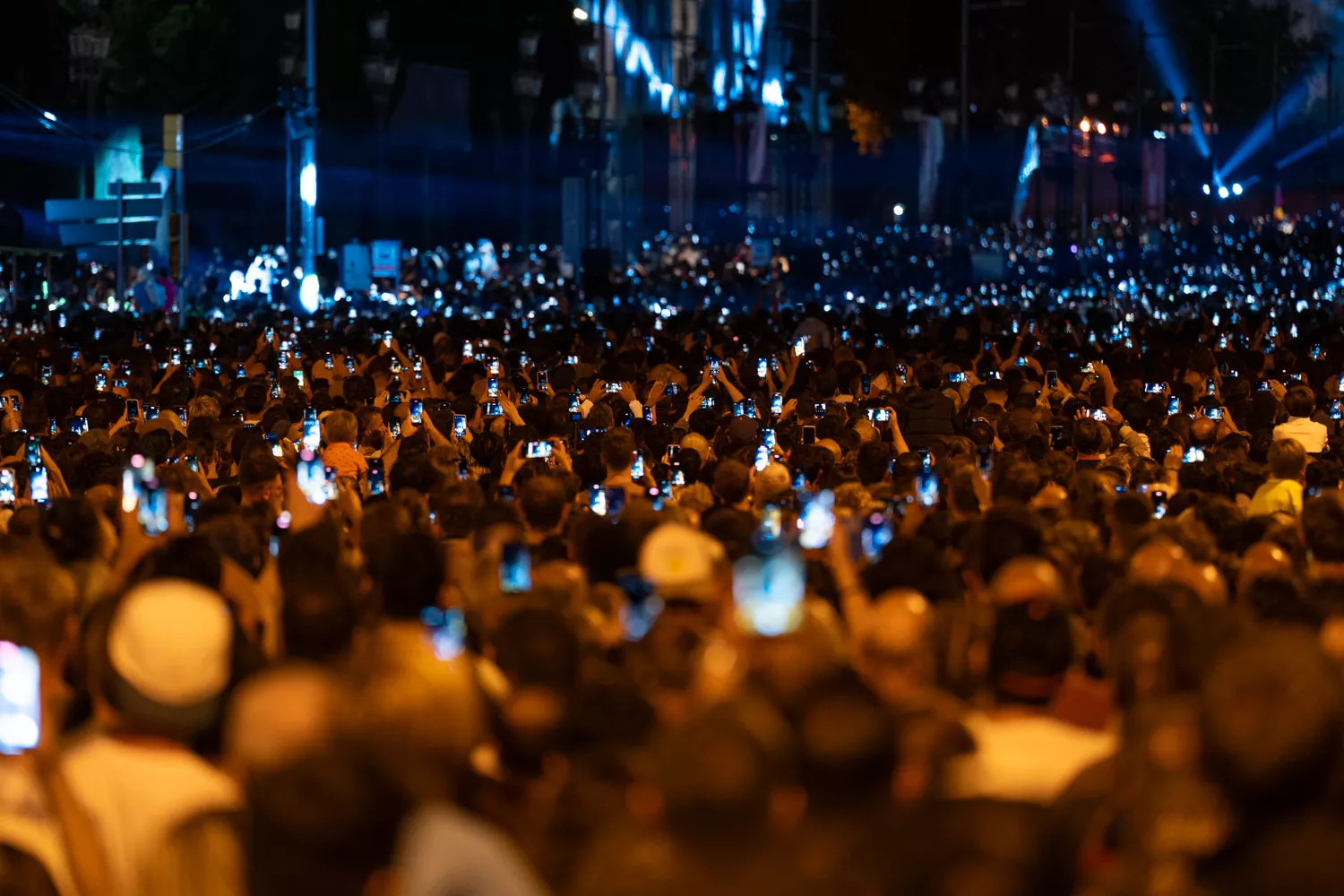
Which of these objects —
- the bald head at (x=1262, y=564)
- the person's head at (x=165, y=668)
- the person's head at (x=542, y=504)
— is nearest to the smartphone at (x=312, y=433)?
the person's head at (x=542, y=504)

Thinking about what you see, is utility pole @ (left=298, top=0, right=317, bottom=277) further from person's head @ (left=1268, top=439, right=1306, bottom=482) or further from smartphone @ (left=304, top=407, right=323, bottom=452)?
person's head @ (left=1268, top=439, right=1306, bottom=482)

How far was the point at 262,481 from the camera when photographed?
10.6 metres

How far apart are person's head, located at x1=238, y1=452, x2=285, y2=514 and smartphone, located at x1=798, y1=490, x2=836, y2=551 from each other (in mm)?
2702

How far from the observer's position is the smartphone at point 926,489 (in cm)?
1030

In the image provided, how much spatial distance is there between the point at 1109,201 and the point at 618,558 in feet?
282

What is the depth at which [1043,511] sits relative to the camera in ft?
28.5

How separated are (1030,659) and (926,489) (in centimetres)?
511

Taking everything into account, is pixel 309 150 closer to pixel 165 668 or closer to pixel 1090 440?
pixel 1090 440

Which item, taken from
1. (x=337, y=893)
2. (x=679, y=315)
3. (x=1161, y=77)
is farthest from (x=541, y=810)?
(x=1161, y=77)

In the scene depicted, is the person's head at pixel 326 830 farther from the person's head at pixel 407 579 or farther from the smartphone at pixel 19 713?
the person's head at pixel 407 579

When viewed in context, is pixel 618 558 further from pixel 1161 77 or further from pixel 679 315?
pixel 1161 77

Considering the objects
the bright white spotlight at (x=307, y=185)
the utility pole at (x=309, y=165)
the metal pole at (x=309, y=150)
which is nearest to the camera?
the metal pole at (x=309, y=150)

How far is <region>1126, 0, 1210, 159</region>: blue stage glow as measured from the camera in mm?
86625

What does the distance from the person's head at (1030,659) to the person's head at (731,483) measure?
541 centimetres
